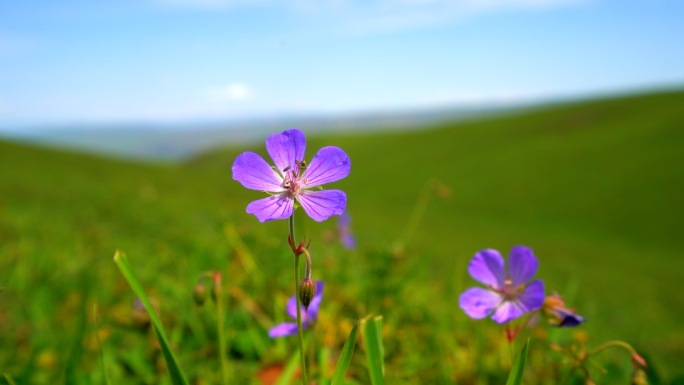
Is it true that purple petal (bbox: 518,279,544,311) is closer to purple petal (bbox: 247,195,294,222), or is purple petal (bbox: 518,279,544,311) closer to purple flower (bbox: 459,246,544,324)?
purple flower (bbox: 459,246,544,324)

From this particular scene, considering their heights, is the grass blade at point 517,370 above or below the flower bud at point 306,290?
below

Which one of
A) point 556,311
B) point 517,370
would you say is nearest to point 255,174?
point 517,370

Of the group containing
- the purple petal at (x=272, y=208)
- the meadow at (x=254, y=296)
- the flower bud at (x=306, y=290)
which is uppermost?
the purple petal at (x=272, y=208)

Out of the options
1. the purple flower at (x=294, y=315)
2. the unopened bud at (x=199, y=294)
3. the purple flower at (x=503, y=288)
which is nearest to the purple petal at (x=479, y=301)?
the purple flower at (x=503, y=288)

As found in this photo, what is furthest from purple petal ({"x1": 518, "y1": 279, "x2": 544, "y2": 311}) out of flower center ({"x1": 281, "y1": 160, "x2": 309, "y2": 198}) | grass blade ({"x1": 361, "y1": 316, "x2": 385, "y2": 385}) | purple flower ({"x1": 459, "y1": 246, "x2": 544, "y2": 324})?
flower center ({"x1": 281, "y1": 160, "x2": 309, "y2": 198})

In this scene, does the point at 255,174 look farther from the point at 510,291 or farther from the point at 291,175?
the point at 510,291

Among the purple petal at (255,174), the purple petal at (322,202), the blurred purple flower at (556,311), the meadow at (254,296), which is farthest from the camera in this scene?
the meadow at (254,296)

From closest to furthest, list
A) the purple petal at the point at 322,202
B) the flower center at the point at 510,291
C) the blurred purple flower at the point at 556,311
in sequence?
the purple petal at the point at 322,202, the blurred purple flower at the point at 556,311, the flower center at the point at 510,291

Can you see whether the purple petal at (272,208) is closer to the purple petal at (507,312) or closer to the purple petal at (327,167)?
the purple petal at (327,167)
